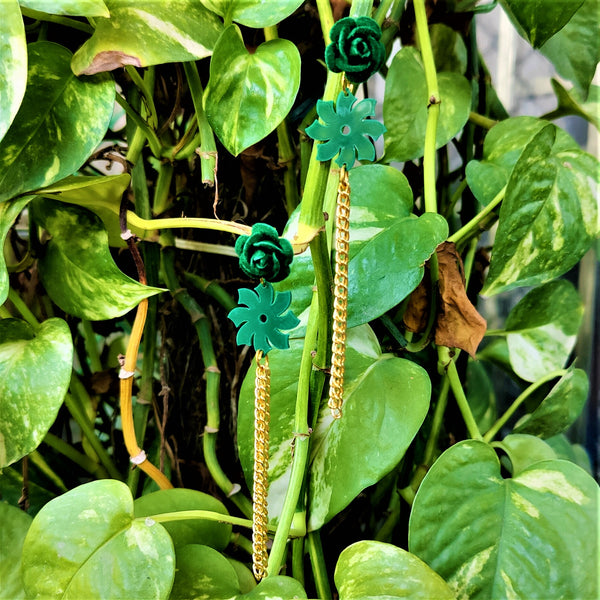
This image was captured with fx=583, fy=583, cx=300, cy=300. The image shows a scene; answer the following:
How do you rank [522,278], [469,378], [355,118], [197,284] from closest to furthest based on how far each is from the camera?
1. [355,118]
2. [522,278]
3. [197,284]
4. [469,378]

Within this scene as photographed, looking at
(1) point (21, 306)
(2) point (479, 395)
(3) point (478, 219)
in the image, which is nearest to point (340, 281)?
(3) point (478, 219)

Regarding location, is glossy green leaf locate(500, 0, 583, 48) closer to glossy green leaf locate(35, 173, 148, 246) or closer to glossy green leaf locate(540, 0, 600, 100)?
glossy green leaf locate(540, 0, 600, 100)

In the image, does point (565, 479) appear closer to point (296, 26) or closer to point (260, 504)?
point (260, 504)

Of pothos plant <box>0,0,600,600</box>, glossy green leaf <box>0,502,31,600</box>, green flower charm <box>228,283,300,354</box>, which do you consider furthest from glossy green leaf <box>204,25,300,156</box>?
glossy green leaf <box>0,502,31,600</box>

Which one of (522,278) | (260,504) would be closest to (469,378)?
(522,278)

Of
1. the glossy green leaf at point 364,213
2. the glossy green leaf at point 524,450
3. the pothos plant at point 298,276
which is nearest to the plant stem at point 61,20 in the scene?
the pothos plant at point 298,276
